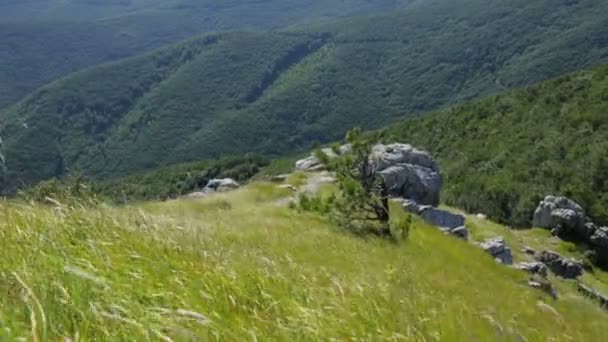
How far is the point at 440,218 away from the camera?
34625 millimetres

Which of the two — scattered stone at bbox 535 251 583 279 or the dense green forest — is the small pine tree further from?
the dense green forest

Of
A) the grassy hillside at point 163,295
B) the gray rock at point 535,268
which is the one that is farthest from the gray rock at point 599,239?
the grassy hillside at point 163,295

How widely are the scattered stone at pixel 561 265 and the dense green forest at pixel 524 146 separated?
19.6m

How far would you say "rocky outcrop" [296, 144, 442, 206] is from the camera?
38.9m

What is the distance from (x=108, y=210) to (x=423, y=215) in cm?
2783

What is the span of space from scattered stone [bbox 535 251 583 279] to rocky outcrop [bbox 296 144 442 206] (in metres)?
7.73

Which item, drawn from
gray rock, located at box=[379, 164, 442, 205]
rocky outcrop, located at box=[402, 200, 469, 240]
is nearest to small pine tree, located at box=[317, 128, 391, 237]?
rocky outcrop, located at box=[402, 200, 469, 240]

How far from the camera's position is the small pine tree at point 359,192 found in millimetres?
25203

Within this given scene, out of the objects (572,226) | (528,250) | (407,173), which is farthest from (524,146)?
(528,250)

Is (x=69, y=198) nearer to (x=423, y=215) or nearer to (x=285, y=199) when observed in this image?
(x=285, y=199)

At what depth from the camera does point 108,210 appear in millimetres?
7777

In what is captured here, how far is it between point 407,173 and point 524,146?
4488 centimetres

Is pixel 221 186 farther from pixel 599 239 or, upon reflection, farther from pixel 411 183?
pixel 599 239

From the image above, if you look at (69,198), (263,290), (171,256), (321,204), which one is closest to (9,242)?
(171,256)
